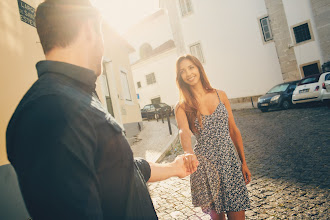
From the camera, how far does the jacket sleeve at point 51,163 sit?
2.07ft

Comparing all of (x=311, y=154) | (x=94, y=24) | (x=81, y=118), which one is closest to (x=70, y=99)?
(x=81, y=118)

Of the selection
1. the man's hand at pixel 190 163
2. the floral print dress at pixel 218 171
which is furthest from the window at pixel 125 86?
the man's hand at pixel 190 163

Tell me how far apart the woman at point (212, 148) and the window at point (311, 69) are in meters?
17.2

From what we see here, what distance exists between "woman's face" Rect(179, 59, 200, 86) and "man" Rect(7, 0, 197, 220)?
1.49m

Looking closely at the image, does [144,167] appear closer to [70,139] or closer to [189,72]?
[70,139]

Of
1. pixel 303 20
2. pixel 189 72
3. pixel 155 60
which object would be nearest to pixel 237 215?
pixel 189 72

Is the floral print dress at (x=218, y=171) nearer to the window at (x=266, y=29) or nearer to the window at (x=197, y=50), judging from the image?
the window at (x=266, y=29)

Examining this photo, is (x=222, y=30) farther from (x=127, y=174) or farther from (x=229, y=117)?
(x=127, y=174)

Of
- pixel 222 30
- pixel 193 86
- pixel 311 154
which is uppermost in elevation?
pixel 222 30

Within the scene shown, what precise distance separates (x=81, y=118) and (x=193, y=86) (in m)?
1.90

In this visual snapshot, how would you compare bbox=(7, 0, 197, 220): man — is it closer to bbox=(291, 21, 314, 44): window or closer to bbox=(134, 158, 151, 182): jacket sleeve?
bbox=(134, 158, 151, 182): jacket sleeve

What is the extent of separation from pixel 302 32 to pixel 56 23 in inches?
763

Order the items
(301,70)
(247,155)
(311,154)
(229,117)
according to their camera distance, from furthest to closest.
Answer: (301,70) < (247,155) < (311,154) < (229,117)

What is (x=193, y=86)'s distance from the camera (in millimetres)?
2500
